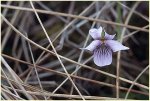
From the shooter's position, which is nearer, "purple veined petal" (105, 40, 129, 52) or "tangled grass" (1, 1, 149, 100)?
"purple veined petal" (105, 40, 129, 52)

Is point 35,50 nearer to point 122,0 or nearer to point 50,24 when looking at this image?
point 50,24

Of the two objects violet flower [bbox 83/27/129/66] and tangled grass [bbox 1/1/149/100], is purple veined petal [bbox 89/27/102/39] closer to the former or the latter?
violet flower [bbox 83/27/129/66]

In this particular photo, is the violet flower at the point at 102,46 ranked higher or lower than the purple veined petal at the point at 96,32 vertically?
lower

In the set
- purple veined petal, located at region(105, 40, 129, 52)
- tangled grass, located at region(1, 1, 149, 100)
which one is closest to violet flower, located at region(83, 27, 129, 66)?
purple veined petal, located at region(105, 40, 129, 52)

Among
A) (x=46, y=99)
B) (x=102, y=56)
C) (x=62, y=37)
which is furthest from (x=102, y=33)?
(x=62, y=37)

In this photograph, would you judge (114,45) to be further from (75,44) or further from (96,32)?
(75,44)

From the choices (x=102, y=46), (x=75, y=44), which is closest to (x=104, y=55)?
(x=102, y=46)

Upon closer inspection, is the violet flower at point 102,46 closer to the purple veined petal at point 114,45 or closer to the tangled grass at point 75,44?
the purple veined petal at point 114,45

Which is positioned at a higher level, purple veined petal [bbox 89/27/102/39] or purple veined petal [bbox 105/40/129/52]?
purple veined petal [bbox 89/27/102/39]

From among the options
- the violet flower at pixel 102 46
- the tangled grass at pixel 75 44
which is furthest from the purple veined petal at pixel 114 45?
the tangled grass at pixel 75 44
